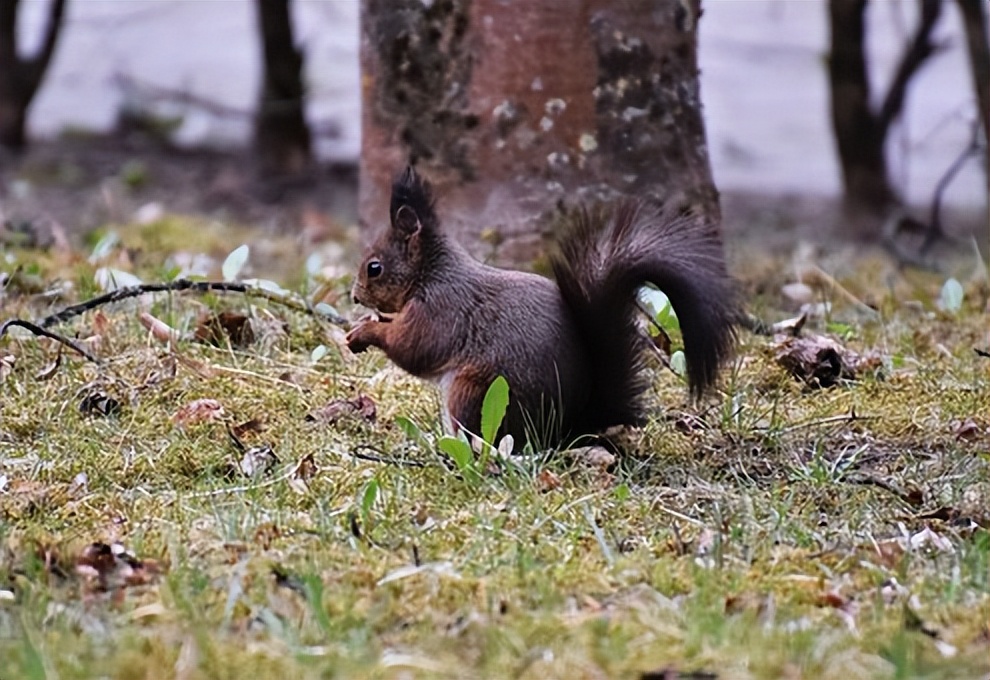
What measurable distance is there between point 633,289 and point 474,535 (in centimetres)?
68

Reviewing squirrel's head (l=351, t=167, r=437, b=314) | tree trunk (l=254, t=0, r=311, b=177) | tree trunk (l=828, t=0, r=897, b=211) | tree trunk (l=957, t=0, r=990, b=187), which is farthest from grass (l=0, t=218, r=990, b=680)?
tree trunk (l=254, t=0, r=311, b=177)

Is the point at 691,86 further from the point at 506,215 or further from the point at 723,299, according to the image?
the point at 723,299

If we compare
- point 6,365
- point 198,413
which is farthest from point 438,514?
point 6,365

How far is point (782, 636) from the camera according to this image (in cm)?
225

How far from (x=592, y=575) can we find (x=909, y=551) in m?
0.53

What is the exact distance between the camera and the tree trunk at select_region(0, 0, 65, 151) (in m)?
7.96

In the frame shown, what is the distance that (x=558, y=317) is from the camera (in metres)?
3.16

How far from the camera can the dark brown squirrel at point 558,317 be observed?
3.07 metres

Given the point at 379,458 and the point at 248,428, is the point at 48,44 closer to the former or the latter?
the point at 248,428

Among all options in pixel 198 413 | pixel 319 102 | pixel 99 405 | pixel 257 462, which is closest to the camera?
pixel 257 462

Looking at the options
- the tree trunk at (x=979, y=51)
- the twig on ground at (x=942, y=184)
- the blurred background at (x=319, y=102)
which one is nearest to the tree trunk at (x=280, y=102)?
the blurred background at (x=319, y=102)

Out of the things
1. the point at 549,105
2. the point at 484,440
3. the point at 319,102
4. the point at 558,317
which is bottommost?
the point at 319,102

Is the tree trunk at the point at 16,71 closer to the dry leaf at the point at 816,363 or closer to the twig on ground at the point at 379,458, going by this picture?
the dry leaf at the point at 816,363

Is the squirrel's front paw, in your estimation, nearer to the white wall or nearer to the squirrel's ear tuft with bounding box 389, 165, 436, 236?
the squirrel's ear tuft with bounding box 389, 165, 436, 236
